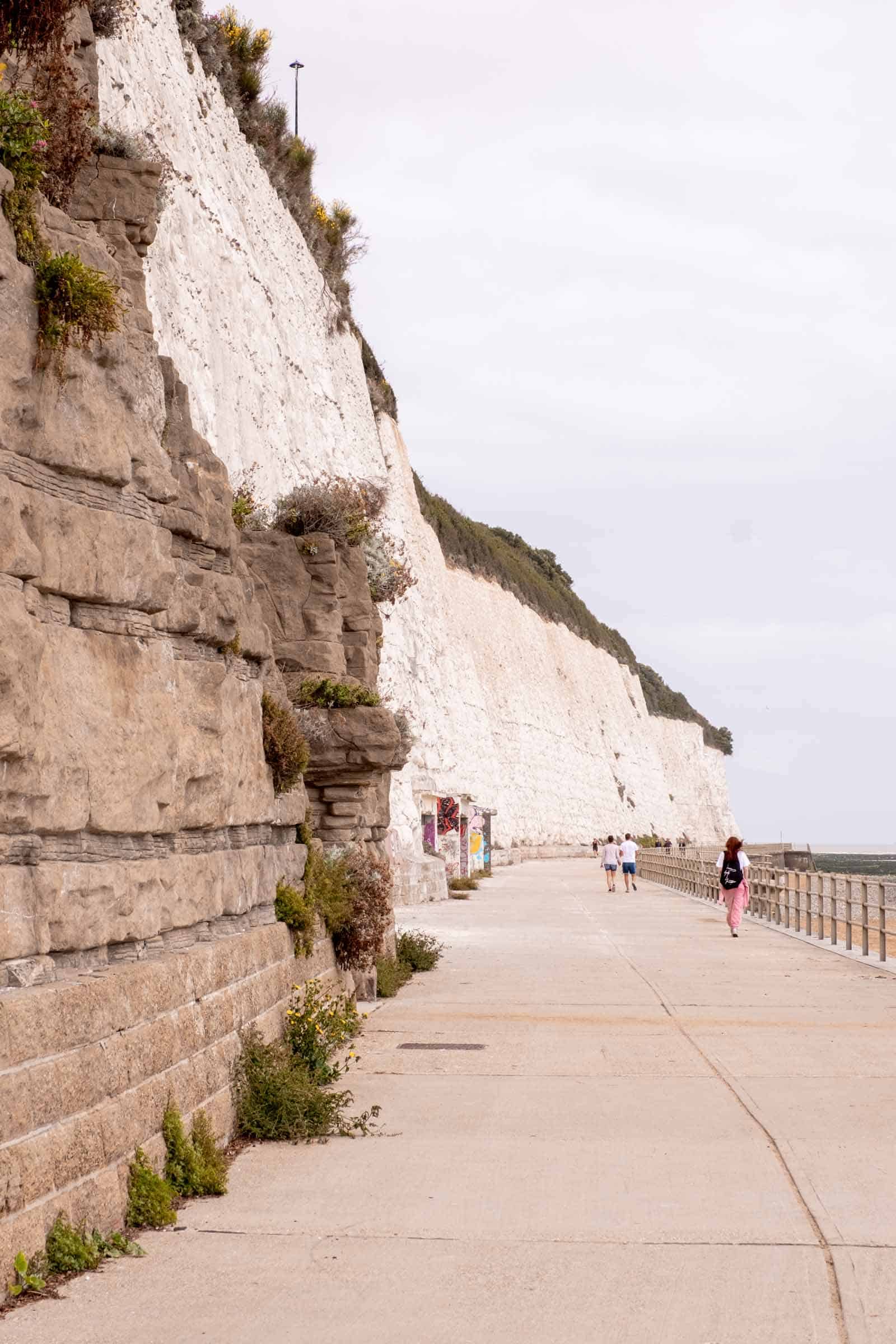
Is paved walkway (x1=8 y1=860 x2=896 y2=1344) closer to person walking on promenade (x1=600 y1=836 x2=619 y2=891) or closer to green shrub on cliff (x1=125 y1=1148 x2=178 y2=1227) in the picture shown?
green shrub on cliff (x1=125 y1=1148 x2=178 y2=1227)

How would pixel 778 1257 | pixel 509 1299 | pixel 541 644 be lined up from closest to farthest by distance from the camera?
pixel 509 1299, pixel 778 1257, pixel 541 644

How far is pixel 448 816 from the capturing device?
40.3 m

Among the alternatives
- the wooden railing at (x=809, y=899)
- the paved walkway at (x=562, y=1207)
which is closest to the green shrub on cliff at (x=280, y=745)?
the paved walkway at (x=562, y=1207)

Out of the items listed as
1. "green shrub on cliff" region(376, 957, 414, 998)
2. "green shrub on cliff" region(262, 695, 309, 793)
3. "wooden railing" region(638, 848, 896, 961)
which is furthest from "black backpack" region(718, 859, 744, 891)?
"green shrub on cliff" region(262, 695, 309, 793)

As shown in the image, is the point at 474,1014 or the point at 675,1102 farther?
the point at 474,1014

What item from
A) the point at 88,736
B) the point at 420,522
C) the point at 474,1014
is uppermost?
the point at 420,522

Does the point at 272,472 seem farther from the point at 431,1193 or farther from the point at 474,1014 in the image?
the point at 431,1193

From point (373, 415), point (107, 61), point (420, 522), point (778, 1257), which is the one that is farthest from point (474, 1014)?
point (420, 522)

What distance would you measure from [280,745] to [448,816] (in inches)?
1235

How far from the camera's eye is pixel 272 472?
28766 mm

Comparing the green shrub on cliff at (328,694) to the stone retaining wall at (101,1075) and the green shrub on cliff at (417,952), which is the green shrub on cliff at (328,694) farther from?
the stone retaining wall at (101,1075)

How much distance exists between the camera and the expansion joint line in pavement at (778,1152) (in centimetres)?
499

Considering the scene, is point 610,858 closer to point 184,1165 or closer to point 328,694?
point 328,694

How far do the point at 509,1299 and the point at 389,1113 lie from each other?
340 centimetres
